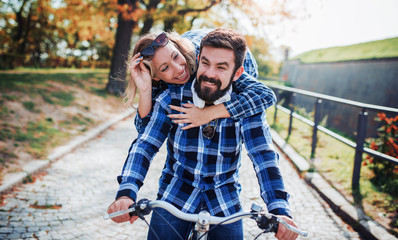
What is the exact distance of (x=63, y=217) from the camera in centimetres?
345

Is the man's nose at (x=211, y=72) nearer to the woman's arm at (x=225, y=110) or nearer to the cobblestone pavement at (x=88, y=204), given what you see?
the woman's arm at (x=225, y=110)

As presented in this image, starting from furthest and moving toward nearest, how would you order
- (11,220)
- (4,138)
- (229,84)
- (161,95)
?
(4,138)
(11,220)
(161,95)
(229,84)

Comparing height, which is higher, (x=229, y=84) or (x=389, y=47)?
Answer: (x=389, y=47)

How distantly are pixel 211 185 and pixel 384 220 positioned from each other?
2.81 m

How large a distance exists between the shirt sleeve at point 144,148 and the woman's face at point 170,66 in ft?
0.55

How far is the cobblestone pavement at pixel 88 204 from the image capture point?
321cm

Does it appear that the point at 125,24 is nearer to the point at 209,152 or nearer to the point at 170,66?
the point at 170,66

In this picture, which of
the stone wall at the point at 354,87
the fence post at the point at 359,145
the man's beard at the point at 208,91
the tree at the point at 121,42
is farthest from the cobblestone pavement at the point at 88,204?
the tree at the point at 121,42

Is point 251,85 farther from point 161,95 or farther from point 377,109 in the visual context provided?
point 377,109

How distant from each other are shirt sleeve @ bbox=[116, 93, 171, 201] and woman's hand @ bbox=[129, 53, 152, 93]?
7.6 inches

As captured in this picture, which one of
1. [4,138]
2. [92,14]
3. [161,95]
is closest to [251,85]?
[161,95]

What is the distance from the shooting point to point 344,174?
4.90 meters

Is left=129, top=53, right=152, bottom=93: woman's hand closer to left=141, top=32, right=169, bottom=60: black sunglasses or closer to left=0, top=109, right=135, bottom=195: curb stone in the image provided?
left=141, top=32, right=169, bottom=60: black sunglasses

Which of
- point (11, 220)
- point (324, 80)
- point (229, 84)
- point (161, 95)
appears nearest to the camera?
point (229, 84)
